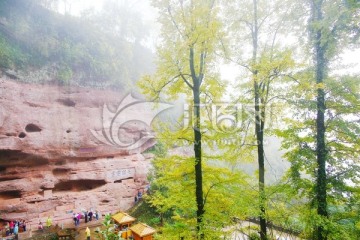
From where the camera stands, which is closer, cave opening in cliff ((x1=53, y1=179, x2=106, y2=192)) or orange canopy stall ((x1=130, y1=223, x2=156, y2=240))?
orange canopy stall ((x1=130, y1=223, x2=156, y2=240))

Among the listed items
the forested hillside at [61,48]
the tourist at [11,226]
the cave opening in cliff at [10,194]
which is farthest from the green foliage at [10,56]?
the tourist at [11,226]

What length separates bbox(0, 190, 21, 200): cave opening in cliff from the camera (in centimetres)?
1777

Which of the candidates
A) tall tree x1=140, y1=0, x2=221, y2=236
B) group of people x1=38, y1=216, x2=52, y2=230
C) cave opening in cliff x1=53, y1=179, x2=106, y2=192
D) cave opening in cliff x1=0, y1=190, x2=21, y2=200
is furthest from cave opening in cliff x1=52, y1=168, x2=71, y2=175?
tall tree x1=140, y1=0, x2=221, y2=236

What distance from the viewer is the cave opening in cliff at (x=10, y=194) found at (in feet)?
58.3

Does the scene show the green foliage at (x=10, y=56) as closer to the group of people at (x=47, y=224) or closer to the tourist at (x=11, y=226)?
the tourist at (x=11, y=226)

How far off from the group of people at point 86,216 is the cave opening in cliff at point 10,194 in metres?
4.65

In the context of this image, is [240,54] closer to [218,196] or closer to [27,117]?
[218,196]

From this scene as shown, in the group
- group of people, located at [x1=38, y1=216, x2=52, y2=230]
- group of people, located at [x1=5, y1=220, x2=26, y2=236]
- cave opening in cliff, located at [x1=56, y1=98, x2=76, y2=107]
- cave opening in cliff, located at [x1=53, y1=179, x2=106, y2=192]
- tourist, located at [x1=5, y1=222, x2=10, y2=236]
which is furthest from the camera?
cave opening in cliff, located at [x1=56, y1=98, x2=76, y2=107]

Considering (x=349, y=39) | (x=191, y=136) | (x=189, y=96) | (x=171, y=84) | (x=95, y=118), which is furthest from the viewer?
(x=95, y=118)

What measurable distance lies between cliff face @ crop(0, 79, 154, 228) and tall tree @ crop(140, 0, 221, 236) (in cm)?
1579

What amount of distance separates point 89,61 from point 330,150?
2415cm

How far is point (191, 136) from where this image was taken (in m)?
8.23

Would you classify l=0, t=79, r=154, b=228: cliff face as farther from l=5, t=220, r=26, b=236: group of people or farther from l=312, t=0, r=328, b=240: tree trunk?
l=312, t=0, r=328, b=240: tree trunk

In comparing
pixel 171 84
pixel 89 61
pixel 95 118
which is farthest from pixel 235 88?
pixel 89 61
